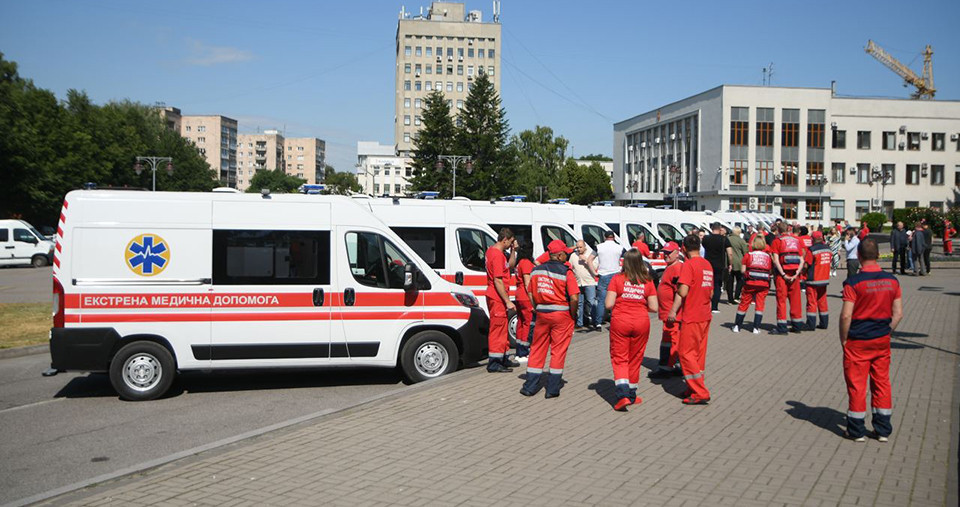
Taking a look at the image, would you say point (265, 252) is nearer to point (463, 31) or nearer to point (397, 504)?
point (397, 504)

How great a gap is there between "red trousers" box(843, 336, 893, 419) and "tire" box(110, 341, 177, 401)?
7460 millimetres

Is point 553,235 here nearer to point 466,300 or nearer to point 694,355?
point 466,300

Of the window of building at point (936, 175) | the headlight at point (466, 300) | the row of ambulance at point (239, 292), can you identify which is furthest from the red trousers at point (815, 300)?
the window of building at point (936, 175)

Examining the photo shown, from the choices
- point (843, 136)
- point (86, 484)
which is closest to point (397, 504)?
point (86, 484)

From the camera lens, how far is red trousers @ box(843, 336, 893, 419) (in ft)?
23.3

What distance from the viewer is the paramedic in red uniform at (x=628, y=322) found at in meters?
8.34

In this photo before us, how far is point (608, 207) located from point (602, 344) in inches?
341

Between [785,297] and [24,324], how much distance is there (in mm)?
14500

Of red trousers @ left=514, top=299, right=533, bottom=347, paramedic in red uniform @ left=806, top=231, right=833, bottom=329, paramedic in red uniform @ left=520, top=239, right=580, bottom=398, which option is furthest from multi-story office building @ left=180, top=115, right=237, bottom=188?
paramedic in red uniform @ left=520, top=239, right=580, bottom=398

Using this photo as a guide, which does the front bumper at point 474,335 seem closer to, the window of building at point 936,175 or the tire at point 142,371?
the tire at point 142,371

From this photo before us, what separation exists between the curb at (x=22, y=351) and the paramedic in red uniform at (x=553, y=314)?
873cm

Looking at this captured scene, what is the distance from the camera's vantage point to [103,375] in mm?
11008

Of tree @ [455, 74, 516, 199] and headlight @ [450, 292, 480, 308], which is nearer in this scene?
headlight @ [450, 292, 480, 308]

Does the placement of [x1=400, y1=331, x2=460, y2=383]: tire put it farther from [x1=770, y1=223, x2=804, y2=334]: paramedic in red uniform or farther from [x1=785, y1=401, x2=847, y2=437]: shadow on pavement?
[x1=770, y1=223, x2=804, y2=334]: paramedic in red uniform
